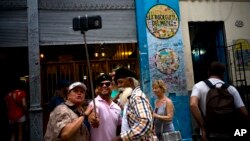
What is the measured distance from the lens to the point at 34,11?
28.5 ft

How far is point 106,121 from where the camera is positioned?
12.0 feet

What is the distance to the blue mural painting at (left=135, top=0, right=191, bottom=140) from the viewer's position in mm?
9000

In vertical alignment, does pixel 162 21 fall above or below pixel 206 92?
above

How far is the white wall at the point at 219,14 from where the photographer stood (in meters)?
9.73

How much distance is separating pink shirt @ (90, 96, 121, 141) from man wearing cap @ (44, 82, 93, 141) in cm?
16

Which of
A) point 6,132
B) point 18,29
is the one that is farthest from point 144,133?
point 6,132

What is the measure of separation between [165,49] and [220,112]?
561cm

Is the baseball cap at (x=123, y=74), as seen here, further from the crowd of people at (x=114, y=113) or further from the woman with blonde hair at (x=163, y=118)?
the woman with blonde hair at (x=163, y=118)

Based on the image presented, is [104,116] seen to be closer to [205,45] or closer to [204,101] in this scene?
[204,101]

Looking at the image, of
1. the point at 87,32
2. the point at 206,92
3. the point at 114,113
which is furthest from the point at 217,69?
the point at 87,32

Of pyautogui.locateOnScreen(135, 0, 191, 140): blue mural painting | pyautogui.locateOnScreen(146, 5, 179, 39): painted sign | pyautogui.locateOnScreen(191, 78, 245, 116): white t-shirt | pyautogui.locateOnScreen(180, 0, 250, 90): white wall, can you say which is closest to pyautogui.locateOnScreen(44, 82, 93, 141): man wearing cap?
pyautogui.locateOnScreen(191, 78, 245, 116): white t-shirt

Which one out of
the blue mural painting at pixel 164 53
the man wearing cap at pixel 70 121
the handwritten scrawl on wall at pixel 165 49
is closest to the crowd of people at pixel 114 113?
the man wearing cap at pixel 70 121

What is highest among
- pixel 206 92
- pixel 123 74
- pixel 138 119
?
pixel 123 74

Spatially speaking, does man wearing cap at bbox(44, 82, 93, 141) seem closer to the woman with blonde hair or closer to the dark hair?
the dark hair
